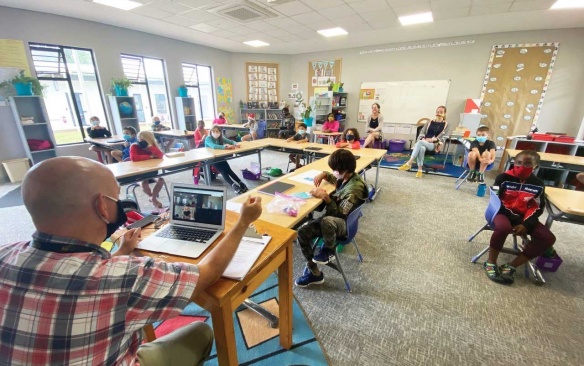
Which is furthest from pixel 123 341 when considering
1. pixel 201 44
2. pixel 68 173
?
pixel 201 44

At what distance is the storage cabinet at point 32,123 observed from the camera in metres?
4.56

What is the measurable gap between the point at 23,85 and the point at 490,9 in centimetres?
852

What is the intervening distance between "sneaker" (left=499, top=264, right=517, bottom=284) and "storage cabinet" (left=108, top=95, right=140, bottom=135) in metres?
7.28

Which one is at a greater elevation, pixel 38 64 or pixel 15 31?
pixel 15 31

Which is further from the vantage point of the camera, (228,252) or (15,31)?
(15,31)

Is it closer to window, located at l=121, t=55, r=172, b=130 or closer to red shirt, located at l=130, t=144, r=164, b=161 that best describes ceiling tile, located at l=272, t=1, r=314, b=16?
red shirt, located at l=130, t=144, r=164, b=161

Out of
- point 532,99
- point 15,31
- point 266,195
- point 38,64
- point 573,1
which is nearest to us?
point 266,195

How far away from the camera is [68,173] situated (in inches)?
25.8

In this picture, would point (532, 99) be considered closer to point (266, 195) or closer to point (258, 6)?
point (258, 6)

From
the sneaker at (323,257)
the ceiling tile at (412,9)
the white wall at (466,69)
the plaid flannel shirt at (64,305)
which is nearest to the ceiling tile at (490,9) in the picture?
the ceiling tile at (412,9)

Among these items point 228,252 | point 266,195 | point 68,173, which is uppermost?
point 68,173

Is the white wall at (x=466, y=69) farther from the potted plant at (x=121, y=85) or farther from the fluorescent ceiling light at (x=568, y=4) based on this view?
the potted plant at (x=121, y=85)

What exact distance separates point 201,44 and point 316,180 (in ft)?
23.7

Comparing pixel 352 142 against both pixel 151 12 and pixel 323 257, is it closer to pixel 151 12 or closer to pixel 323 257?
pixel 323 257
